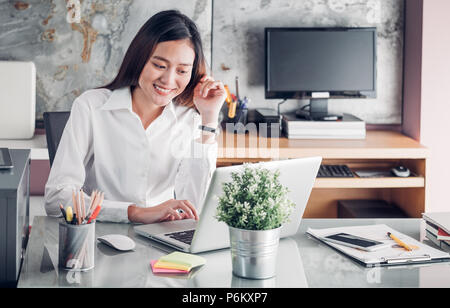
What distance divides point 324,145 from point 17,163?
1851mm

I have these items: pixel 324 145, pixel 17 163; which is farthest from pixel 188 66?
pixel 324 145

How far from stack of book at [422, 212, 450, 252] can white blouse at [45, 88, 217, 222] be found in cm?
71

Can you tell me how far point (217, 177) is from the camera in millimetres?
1265

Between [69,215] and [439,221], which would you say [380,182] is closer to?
[439,221]

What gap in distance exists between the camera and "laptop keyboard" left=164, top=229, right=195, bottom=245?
143 centimetres

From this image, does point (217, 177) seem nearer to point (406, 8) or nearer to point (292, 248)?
point (292, 248)

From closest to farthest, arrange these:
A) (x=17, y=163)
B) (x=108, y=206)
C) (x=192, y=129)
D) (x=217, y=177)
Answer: (x=217, y=177) < (x=17, y=163) < (x=108, y=206) < (x=192, y=129)

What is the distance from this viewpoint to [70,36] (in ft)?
10.6

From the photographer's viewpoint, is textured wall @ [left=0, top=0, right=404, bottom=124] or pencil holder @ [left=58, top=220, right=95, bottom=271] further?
textured wall @ [left=0, top=0, right=404, bottom=124]

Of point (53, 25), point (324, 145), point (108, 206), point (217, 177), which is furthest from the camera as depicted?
point (53, 25)

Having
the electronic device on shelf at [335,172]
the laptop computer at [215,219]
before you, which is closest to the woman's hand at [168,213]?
the laptop computer at [215,219]

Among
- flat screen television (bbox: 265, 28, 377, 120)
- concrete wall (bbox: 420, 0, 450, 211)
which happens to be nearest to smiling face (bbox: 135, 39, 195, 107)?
flat screen television (bbox: 265, 28, 377, 120)

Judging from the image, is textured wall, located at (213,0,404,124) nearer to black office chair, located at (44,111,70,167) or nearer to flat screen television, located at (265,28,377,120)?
flat screen television, located at (265,28,377,120)

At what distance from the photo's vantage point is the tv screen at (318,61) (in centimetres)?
326
